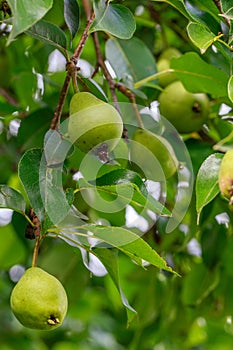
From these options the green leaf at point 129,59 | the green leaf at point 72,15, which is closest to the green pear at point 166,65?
the green leaf at point 129,59

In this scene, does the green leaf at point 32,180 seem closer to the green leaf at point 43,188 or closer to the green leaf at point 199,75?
the green leaf at point 43,188

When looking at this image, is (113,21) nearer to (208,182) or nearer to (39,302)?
(208,182)

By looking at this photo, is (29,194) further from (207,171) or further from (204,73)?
(204,73)

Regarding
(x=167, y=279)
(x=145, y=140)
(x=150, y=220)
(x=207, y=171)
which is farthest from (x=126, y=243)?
(x=167, y=279)

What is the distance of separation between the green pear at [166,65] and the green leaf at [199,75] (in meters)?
0.05

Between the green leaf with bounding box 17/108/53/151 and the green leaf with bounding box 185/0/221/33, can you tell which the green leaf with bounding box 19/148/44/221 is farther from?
the green leaf with bounding box 17/108/53/151

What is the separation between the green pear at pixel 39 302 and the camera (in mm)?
791

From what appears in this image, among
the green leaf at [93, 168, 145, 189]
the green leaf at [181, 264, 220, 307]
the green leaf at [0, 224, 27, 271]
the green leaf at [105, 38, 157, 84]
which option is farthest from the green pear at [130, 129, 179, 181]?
the green leaf at [0, 224, 27, 271]

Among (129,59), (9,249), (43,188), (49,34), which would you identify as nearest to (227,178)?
(43,188)

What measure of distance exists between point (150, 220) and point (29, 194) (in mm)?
609

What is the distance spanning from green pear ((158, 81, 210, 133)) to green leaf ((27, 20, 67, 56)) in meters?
0.34

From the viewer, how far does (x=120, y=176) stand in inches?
34.6

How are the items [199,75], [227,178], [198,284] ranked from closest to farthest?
[227,178], [199,75], [198,284]

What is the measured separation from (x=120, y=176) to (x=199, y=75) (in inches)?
14.0
